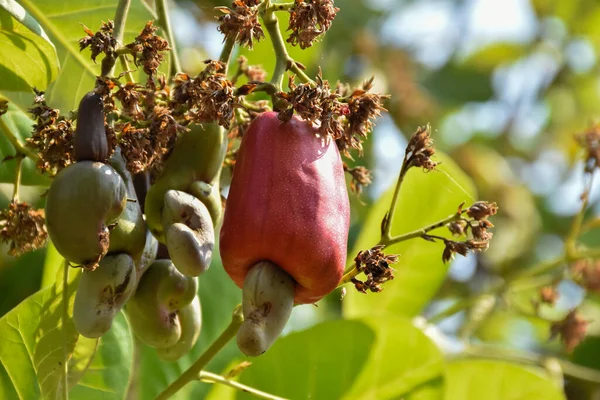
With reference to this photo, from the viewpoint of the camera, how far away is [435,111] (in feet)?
11.7

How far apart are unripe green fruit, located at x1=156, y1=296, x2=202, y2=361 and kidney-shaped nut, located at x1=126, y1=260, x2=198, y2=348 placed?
36mm

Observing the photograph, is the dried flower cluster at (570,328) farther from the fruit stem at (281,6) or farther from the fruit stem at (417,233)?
the fruit stem at (281,6)

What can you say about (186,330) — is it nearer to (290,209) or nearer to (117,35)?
(290,209)

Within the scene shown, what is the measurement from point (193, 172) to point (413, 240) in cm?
90

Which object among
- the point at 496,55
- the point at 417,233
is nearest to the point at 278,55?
the point at 417,233

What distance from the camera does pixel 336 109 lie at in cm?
119

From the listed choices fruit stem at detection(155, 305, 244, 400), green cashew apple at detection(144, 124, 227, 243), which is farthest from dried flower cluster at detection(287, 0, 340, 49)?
fruit stem at detection(155, 305, 244, 400)

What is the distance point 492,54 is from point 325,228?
312 centimetres

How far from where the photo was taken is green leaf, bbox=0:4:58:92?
1.30m

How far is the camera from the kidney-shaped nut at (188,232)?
1058 millimetres

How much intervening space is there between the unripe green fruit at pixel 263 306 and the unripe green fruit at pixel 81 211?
0.18m

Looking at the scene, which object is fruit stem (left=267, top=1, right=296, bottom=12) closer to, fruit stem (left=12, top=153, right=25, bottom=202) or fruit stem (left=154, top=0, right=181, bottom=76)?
fruit stem (left=154, top=0, right=181, bottom=76)

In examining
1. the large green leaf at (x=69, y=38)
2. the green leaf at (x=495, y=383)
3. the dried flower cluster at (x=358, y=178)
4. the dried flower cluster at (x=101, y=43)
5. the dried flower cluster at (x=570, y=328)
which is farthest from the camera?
the dried flower cluster at (x=570, y=328)

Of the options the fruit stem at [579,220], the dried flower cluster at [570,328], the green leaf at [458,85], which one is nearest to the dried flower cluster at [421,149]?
the fruit stem at [579,220]
